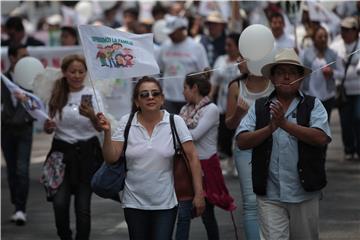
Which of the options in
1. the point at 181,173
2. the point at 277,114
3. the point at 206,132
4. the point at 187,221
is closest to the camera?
the point at 277,114

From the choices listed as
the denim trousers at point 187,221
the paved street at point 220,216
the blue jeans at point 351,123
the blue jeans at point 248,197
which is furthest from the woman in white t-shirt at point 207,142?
the blue jeans at point 351,123

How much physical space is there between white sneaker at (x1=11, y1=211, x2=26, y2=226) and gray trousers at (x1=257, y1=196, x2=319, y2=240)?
4174 mm

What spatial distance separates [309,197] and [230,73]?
263 inches

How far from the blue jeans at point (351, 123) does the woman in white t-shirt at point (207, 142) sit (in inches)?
215

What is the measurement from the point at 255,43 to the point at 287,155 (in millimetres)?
1393

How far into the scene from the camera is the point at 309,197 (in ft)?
23.3

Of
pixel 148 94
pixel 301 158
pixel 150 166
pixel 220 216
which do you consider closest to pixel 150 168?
pixel 150 166

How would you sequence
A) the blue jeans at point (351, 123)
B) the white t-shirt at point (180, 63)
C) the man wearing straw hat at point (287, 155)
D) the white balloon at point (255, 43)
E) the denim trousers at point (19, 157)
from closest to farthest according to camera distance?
1. the man wearing straw hat at point (287, 155)
2. the white balloon at point (255, 43)
3. the denim trousers at point (19, 157)
4. the white t-shirt at point (180, 63)
5. the blue jeans at point (351, 123)

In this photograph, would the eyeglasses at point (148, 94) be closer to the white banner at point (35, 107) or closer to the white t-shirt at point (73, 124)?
the white t-shirt at point (73, 124)

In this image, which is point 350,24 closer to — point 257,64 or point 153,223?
point 257,64

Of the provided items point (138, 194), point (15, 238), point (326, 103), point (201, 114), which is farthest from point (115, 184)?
point (326, 103)

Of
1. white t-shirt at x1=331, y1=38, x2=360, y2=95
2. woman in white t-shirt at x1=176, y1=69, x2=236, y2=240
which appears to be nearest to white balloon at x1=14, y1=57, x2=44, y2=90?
woman in white t-shirt at x1=176, y1=69, x2=236, y2=240

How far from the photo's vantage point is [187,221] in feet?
26.9

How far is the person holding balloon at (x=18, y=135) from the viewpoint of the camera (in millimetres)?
10922
